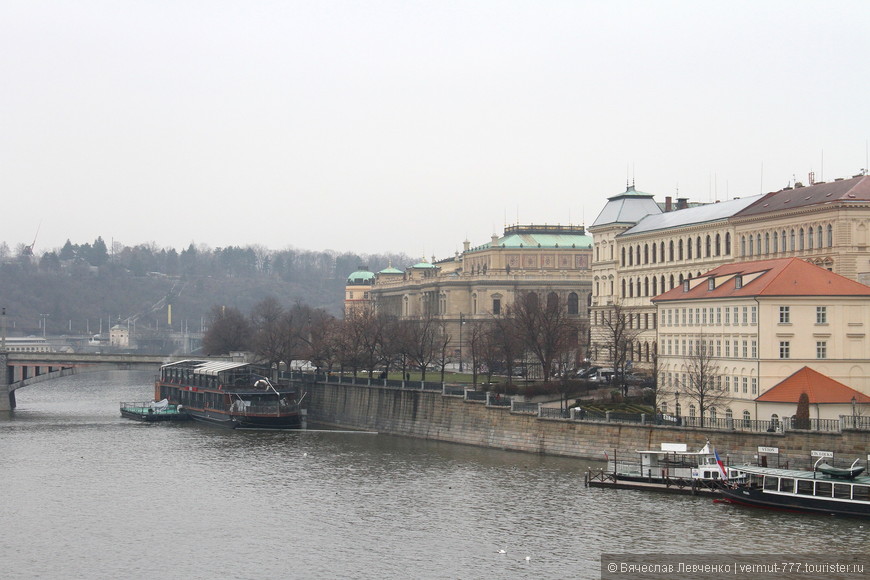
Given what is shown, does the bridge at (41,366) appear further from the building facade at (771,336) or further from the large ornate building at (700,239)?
the building facade at (771,336)

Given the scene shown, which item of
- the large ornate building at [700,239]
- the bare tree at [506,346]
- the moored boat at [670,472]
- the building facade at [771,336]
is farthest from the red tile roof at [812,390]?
the bare tree at [506,346]

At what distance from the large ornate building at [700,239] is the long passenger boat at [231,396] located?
92.8ft

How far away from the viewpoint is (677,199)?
13312 centimetres

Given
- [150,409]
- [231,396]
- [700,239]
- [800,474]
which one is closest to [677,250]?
[700,239]

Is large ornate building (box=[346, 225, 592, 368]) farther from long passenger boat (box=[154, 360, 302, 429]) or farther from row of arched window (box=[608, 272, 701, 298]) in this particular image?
long passenger boat (box=[154, 360, 302, 429])

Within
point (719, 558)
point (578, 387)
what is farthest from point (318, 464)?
point (719, 558)

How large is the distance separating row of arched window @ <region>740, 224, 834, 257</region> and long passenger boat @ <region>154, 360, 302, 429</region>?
38.8 m

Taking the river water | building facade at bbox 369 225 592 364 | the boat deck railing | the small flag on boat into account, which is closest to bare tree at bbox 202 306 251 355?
building facade at bbox 369 225 592 364

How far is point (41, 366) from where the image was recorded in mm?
136375

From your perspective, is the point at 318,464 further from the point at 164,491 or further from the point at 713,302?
the point at 713,302

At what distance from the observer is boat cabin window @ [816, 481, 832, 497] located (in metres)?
63.9

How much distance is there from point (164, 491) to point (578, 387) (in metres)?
34.2

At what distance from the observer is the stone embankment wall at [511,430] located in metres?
73.0

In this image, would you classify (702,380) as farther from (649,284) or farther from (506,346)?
(649,284)
